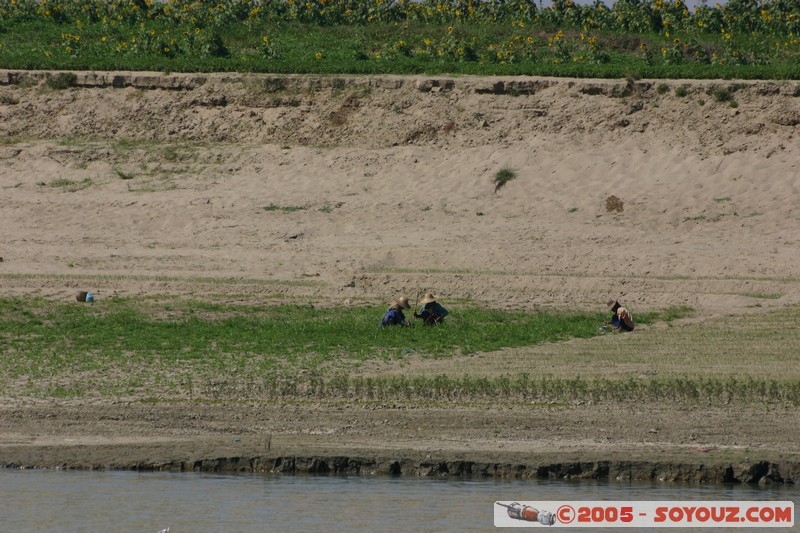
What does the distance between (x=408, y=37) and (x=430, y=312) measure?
16888 mm

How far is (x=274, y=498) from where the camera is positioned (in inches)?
409

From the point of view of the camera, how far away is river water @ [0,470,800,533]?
32.0 feet

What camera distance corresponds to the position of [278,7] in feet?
120

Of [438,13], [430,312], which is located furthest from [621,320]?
[438,13]

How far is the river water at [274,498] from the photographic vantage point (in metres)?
9.77

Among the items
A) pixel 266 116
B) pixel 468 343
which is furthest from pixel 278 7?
pixel 468 343

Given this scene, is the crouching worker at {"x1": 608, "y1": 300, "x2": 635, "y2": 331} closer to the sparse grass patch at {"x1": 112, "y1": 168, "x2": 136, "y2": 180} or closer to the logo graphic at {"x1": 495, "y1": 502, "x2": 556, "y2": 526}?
the logo graphic at {"x1": 495, "y1": 502, "x2": 556, "y2": 526}

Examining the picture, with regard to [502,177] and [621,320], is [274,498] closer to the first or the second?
[621,320]

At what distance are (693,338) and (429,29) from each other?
18521mm

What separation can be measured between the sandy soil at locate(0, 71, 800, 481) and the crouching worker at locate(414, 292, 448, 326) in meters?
2.60

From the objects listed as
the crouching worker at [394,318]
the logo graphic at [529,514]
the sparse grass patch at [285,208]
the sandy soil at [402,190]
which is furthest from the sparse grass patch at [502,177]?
the logo graphic at [529,514]

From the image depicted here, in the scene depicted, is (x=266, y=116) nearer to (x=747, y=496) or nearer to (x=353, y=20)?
(x=353, y=20)

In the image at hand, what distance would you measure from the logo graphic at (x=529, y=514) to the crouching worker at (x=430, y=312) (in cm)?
861

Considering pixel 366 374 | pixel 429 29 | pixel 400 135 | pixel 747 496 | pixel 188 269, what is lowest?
pixel 747 496
